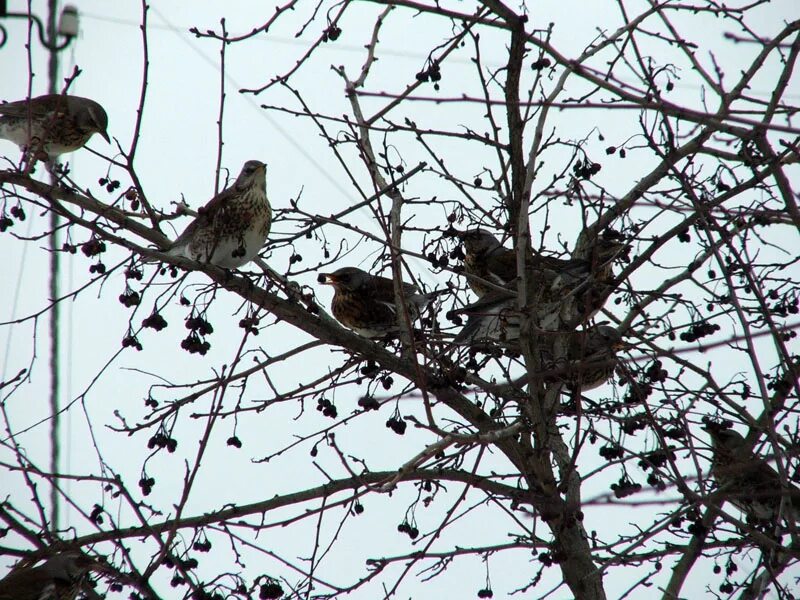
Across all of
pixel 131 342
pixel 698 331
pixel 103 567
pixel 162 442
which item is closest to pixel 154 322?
pixel 131 342

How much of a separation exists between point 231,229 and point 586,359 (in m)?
1.87

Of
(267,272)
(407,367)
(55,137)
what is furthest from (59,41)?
(407,367)

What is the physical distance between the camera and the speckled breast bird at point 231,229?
3.92 meters

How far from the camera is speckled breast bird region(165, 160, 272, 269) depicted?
3.92m

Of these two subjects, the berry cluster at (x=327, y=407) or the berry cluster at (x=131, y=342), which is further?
the berry cluster at (x=327, y=407)

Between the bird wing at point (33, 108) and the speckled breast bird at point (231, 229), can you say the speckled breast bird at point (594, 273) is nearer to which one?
the speckled breast bird at point (231, 229)

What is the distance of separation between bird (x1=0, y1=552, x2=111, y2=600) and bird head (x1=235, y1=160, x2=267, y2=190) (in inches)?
77.4

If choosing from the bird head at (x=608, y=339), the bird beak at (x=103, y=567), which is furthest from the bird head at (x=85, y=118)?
the bird head at (x=608, y=339)

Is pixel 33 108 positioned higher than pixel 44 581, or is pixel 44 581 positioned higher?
pixel 33 108

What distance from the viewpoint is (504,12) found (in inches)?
108

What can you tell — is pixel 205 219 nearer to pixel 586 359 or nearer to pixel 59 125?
pixel 59 125

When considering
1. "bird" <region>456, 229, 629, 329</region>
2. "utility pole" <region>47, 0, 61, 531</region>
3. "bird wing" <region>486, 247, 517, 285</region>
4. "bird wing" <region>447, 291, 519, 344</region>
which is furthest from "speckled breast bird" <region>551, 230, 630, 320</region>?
"utility pole" <region>47, 0, 61, 531</region>

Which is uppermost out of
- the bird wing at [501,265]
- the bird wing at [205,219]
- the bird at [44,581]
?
the bird wing at [205,219]

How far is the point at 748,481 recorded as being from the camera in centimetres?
392
